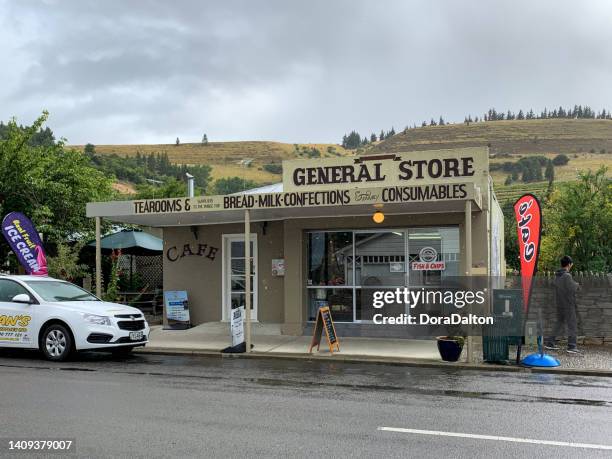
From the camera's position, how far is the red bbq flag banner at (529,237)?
1185 cm

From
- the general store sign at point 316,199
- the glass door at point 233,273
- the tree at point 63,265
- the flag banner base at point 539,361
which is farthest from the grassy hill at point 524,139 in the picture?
the flag banner base at point 539,361

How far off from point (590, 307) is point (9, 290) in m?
11.6

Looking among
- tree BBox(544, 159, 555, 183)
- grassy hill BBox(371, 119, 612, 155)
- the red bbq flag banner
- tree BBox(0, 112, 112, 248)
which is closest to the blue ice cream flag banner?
tree BBox(0, 112, 112, 248)

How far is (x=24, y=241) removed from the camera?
15133mm

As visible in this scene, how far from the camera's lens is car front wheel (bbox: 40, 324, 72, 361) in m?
10.9

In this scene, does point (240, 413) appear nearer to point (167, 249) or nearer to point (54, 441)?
point (54, 441)

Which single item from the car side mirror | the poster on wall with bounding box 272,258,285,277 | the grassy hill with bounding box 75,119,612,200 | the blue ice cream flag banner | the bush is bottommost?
the car side mirror

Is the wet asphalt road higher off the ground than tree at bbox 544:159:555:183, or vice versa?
tree at bbox 544:159:555:183

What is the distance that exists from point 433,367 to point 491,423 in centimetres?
415

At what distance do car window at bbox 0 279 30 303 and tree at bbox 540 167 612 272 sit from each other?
623 inches

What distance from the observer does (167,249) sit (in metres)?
16.7

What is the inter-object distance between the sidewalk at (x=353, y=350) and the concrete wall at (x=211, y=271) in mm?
775

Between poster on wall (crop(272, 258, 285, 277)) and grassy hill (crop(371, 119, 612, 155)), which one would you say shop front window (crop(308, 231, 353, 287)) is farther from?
grassy hill (crop(371, 119, 612, 155))

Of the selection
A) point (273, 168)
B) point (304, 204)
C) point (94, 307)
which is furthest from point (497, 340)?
point (273, 168)
